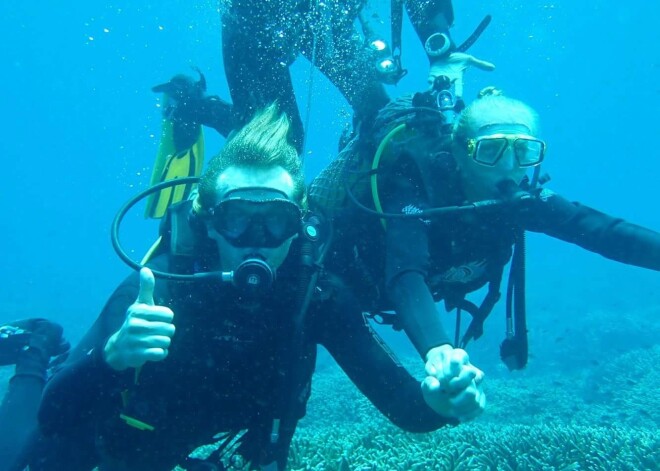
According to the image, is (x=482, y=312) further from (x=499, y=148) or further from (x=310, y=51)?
(x=310, y=51)

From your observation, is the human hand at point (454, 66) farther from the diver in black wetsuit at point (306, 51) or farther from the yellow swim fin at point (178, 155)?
the yellow swim fin at point (178, 155)

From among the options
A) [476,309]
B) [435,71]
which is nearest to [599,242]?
[476,309]

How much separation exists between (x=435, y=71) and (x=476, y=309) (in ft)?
7.72

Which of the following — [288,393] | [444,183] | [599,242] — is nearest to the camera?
[288,393]

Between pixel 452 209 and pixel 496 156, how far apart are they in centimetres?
57

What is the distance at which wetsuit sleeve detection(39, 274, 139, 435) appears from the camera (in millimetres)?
2321

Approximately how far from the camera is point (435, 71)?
475 cm

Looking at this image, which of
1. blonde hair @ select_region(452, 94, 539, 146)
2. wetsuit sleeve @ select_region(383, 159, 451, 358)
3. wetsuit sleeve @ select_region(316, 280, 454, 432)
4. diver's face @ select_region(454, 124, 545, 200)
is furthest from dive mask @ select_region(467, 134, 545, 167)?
wetsuit sleeve @ select_region(316, 280, 454, 432)

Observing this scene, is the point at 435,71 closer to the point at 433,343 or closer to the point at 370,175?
the point at 370,175

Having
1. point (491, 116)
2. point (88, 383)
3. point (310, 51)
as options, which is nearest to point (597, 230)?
point (491, 116)

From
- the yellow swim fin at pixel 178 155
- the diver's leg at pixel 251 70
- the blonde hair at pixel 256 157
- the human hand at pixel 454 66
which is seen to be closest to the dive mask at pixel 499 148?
the blonde hair at pixel 256 157

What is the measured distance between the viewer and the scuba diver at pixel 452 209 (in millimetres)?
3285

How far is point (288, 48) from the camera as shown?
5.38m

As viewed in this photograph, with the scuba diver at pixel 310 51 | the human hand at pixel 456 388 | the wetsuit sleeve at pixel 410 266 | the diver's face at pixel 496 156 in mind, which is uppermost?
the scuba diver at pixel 310 51
